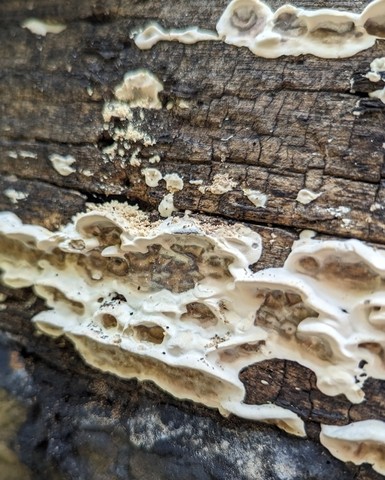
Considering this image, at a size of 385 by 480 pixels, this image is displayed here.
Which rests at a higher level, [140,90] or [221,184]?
[140,90]

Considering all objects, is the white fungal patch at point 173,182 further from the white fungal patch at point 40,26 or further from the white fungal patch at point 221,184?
the white fungal patch at point 40,26

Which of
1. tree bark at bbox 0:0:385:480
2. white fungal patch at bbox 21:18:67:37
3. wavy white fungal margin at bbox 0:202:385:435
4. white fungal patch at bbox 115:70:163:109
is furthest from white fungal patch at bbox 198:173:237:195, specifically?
white fungal patch at bbox 21:18:67:37

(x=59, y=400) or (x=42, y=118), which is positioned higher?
(x=42, y=118)

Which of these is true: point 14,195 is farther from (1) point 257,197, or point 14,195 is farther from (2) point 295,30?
(2) point 295,30

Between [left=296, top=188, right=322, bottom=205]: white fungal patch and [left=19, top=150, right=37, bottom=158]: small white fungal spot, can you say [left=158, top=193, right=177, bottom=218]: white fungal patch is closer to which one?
[left=296, top=188, right=322, bottom=205]: white fungal patch

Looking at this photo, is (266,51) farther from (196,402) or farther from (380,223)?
(196,402)

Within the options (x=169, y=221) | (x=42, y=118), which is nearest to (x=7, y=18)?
(x=42, y=118)

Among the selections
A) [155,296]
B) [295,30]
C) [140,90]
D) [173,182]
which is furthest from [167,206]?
[295,30]
